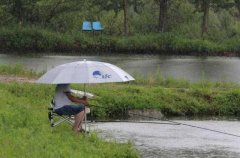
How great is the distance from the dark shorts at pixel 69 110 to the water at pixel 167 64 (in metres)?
15.5

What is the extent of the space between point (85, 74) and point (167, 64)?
2275 cm

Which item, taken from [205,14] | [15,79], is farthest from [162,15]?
[15,79]

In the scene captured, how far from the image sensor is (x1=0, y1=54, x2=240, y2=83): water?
3042 cm

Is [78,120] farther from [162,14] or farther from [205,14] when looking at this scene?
[162,14]

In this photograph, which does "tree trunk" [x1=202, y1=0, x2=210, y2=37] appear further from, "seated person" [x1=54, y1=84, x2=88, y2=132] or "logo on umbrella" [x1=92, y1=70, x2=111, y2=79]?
"logo on umbrella" [x1=92, y1=70, x2=111, y2=79]

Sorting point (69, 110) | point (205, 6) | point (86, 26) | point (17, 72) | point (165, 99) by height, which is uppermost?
point (205, 6)

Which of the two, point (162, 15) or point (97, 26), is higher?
point (162, 15)

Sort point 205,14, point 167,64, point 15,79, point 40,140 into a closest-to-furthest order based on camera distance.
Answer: point 40,140 → point 15,79 → point 167,64 → point 205,14

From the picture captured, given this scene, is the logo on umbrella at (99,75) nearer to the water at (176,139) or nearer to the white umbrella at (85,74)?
the white umbrella at (85,74)

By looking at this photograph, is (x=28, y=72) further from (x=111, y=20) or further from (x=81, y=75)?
(x=111, y=20)

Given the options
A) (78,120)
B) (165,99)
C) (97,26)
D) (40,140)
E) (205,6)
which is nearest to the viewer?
(40,140)

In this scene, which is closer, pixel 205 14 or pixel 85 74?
pixel 85 74

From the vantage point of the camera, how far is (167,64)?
116ft

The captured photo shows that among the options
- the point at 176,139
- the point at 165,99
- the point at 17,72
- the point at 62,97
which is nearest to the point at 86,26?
the point at 17,72
